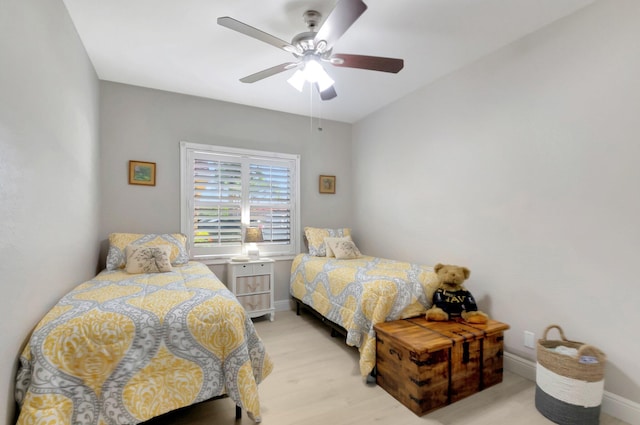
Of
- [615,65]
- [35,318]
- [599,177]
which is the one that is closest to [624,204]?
[599,177]

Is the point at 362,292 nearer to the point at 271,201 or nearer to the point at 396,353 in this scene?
the point at 396,353

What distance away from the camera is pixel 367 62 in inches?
79.2

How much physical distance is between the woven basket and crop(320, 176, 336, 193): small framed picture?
298 cm

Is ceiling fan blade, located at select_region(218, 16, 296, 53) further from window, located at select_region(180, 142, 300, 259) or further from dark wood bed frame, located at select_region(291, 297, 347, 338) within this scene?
dark wood bed frame, located at select_region(291, 297, 347, 338)

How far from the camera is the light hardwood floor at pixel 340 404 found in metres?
1.77

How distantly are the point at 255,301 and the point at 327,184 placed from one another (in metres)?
1.87

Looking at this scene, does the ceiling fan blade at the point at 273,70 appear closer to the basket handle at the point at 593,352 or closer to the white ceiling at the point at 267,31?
the white ceiling at the point at 267,31

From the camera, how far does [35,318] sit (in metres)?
1.47

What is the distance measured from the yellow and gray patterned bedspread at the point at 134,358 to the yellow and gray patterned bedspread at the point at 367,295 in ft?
2.63

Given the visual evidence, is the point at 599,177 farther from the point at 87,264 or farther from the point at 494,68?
the point at 87,264

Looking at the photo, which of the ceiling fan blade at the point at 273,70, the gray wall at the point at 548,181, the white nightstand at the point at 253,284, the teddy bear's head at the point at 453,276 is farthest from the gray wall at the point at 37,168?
the gray wall at the point at 548,181

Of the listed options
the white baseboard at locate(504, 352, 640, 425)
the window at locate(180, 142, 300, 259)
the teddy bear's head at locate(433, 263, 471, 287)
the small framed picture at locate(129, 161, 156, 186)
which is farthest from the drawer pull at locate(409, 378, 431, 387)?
the small framed picture at locate(129, 161, 156, 186)

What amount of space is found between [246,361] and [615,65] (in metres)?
2.87

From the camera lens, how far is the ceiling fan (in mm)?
1626
